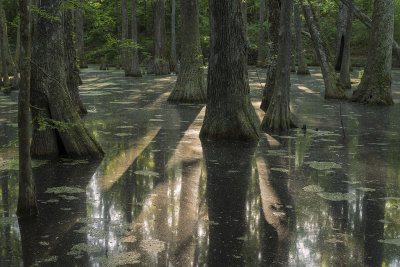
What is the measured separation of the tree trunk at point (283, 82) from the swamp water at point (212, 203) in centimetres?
75

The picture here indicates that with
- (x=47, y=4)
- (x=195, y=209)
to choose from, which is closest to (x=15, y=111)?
(x=47, y=4)

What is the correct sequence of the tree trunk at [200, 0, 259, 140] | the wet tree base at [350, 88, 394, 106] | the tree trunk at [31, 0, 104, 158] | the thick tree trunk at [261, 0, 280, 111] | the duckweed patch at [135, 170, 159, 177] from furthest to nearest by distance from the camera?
1. the wet tree base at [350, 88, 394, 106]
2. the thick tree trunk at [261, 0, 280, 111]
3. the tree trunk at [200, 0, 259, 140]
4. the tree trunk at [31, 0, 104, 158]
5. the duckweed patch at [135, 170, 159, 177]

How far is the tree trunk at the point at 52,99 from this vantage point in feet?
24.8

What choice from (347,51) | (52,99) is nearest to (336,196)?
(52,99)

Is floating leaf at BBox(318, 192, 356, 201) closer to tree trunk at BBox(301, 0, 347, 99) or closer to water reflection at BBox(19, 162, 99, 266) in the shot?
water reflection at BBox(19, 162, 99, 266)

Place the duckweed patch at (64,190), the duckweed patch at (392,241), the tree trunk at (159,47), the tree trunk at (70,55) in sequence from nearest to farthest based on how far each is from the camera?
1. the duckweed patch at (392,241)
2. the duckweed patch at (64,190)
3. the tree trunk at (70,55)
4. the tree trunk at (159,47)

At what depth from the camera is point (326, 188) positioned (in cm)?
656

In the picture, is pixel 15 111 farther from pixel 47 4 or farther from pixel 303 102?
pixel 303 102

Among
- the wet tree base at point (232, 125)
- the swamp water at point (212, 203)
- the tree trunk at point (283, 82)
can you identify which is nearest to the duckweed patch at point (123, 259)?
the swamp water at point (212, 203)

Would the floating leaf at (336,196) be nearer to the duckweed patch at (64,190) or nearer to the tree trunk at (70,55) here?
the duckweed patch at (64,190)

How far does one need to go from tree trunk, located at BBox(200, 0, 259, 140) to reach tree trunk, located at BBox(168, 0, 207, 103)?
20.2ft

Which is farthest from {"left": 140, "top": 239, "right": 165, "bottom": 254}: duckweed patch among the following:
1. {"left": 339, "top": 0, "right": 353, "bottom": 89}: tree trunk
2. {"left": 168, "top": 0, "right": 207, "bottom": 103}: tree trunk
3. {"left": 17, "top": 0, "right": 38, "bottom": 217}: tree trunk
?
{"left": 339, "top": 0, "right": 353, "bottom": 89}: tree trunk

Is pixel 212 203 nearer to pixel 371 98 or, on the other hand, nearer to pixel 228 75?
pixel 228 75

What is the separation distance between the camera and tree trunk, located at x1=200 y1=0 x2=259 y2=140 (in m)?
9.39
